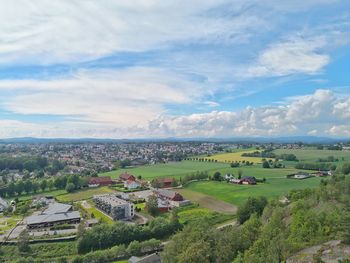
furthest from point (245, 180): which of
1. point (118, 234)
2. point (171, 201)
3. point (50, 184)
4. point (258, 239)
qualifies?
point (258, 239)

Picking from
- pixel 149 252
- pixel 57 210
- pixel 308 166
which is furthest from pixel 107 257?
pixel 308 166

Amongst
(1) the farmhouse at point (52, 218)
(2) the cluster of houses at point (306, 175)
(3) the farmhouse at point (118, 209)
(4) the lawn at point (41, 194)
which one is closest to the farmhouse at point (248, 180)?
(2) the cluster of houses at point (306, 175)

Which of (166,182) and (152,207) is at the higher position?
(166,182)

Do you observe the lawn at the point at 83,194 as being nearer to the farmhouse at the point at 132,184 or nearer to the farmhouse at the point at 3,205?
the farmhouse at the point at 132,184

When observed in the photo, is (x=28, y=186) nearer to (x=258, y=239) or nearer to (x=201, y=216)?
(x=201, y=216)

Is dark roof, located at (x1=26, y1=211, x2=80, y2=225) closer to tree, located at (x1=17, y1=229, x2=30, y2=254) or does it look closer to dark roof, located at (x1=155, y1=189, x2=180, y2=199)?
tree, located at (x1=17, y1=229, x2=30, y2=254)
